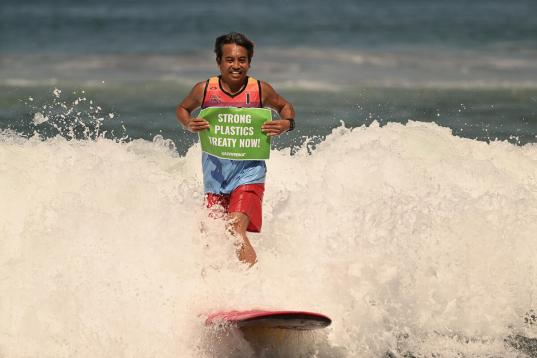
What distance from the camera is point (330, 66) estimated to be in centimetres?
2317

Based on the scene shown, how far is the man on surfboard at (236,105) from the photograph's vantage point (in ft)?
22.6

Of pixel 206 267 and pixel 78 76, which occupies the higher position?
pixel 78 76

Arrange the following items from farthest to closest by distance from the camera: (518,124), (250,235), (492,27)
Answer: (492,27), (518,124), (250,235)

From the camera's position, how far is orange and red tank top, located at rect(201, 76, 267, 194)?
701 cm

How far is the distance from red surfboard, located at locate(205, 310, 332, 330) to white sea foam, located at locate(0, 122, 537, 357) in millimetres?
129

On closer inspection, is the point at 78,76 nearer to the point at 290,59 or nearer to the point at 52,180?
the point at 290,59

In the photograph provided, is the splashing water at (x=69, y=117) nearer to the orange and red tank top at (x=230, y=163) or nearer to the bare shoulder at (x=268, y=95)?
the orange and red tank top at (x=230, y=163)

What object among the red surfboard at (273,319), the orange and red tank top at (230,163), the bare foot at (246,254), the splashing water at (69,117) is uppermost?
the splashing water at (69,117)

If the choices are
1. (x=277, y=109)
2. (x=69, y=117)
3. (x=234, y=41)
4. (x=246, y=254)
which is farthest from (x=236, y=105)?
(x=69, y=117)

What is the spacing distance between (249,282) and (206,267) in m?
0.37

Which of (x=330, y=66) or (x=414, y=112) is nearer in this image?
(x=414, y=112)

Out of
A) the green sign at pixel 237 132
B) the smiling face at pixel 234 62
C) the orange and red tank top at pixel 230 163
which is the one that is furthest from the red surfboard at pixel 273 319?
the smiling face at pixel 234 62

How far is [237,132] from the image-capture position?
691cm

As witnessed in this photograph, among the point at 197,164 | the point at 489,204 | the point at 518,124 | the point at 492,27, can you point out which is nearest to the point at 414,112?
the point at 518,124
